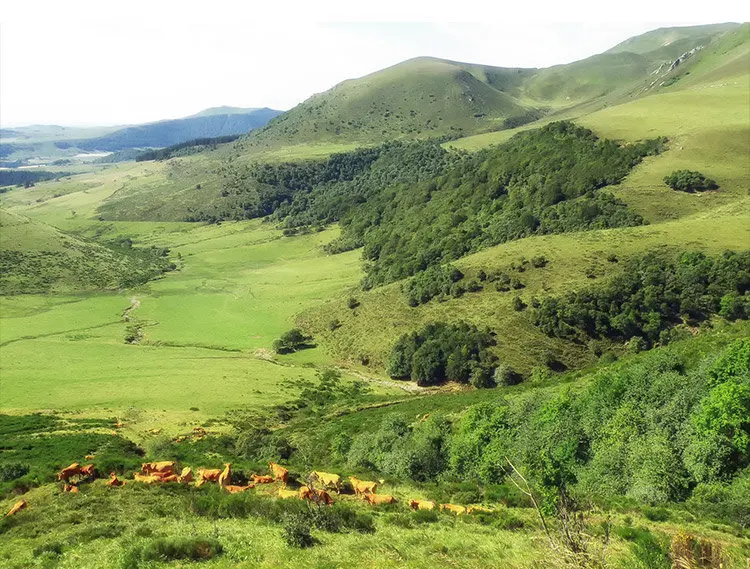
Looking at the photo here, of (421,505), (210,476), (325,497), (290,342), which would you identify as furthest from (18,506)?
(290,342)

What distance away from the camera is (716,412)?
29734mm

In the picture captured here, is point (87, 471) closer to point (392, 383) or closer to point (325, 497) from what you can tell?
point (325, 497)

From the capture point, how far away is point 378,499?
27.6 m

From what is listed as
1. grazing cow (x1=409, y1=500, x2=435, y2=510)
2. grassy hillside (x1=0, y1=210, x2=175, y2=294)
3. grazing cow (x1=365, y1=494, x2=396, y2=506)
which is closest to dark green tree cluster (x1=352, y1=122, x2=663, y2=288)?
grassy hillside (x1=0, y1=210, x2=175, y2=294)

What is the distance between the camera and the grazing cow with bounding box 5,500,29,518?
83.8ft

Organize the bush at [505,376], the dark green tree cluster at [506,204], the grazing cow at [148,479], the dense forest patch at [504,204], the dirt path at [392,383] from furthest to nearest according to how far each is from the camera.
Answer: the dense forest patch at [504,204] → the dark green tree cluster at [506,204] → the dirt path at [392,383] → the bush at [505,376] → the grazing cow at [148,479]

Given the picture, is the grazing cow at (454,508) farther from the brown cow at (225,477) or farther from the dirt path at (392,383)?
the dirt path at (392,383)

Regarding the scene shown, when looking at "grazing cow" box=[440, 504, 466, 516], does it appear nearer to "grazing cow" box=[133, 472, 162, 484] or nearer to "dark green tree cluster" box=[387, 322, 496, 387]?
"grazing cow" box=[133, 472, 162, 484]

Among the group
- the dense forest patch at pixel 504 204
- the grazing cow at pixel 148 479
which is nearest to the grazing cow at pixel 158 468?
the grazing cow at pixel 148 479

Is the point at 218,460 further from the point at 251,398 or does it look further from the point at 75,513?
the point at 251,398

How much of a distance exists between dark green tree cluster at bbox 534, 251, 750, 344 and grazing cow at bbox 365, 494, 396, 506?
5980cm

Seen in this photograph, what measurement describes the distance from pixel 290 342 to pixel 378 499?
7284 centimetres

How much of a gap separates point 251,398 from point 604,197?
313 ft

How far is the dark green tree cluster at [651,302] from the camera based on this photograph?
257 feet
